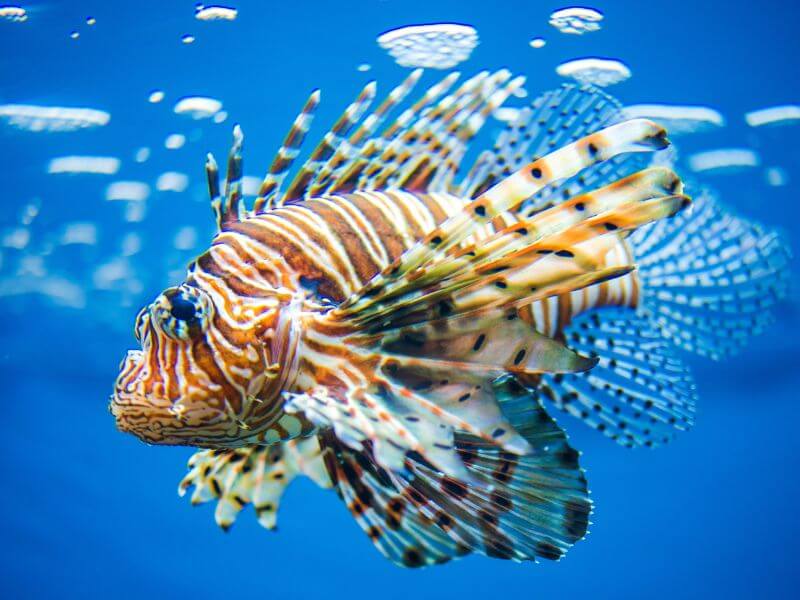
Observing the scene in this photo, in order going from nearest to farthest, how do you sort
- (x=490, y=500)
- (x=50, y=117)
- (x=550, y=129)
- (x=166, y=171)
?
(x=490, y=500) < (x=550, y=129) < (x=50, y=117) < (x=166, y=171)

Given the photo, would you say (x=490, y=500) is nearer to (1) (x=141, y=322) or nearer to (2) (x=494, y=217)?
(2) (x=494, y=217)

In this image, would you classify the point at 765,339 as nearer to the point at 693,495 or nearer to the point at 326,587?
the point at 693,495

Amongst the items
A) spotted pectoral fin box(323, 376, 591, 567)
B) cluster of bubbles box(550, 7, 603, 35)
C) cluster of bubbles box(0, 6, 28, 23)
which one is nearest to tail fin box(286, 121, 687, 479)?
spotted pectoral fin box(323, 376, 591, 567)

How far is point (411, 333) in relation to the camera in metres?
1.80

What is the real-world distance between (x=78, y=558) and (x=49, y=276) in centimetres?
1366

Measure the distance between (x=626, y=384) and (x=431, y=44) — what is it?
347 cm

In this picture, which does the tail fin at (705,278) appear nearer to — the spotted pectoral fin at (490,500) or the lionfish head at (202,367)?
the spotted pectoral fin at (490,500)

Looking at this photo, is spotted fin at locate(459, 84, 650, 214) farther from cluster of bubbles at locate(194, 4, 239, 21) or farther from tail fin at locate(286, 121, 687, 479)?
cluster of bubbles at locate(194, 4, 239, 21)

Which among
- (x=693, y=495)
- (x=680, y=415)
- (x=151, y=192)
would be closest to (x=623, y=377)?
(x=680, y=415)

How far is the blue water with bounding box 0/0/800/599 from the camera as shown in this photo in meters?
5.36

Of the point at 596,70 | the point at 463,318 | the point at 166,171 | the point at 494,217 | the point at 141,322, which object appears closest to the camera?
the point at 494,217

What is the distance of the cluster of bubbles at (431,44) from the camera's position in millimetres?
5184

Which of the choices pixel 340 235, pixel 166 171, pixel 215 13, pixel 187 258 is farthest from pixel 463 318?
pixel 187 258

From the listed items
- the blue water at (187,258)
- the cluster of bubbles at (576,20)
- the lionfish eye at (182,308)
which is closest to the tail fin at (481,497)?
the lionfish eye at (182,308)
